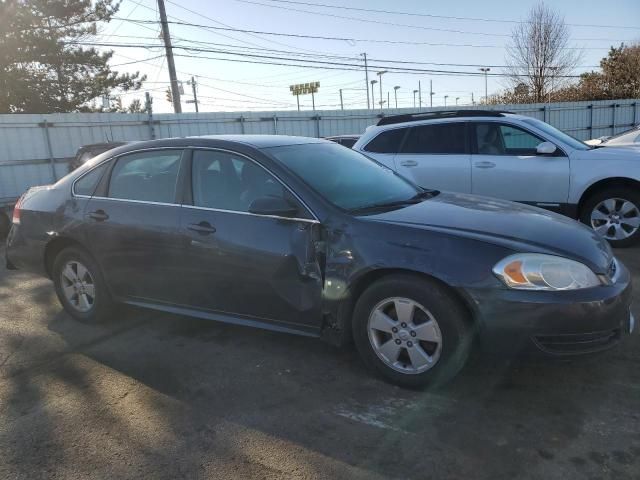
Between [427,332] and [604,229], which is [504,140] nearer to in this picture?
[604,229]

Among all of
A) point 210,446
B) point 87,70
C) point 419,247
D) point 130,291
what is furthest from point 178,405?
point 87,70

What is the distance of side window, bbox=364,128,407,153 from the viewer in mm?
7566

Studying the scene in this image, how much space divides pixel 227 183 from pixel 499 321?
2.11 meters

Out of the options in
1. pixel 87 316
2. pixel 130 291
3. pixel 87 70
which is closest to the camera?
pixel 130 291

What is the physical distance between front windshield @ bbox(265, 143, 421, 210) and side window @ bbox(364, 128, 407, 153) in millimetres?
3055

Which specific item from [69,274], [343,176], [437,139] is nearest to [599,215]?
[437,139]

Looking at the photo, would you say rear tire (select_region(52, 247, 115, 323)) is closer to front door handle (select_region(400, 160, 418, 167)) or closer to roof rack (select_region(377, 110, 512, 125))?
front door handle (select_region(400, 160, 418, 167))

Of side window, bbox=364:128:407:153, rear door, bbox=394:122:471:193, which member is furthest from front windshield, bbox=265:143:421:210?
side window, bbox=364:128:407:153

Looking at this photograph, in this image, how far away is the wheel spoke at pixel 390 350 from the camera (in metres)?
3.35

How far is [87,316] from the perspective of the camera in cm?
478

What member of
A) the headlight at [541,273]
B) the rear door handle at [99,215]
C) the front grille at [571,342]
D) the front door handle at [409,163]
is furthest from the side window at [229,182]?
the front door handle at [409,163]

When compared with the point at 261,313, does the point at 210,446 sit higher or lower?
lower

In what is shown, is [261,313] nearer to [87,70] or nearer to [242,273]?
[242,273]

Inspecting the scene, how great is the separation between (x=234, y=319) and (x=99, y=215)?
1.53 m
